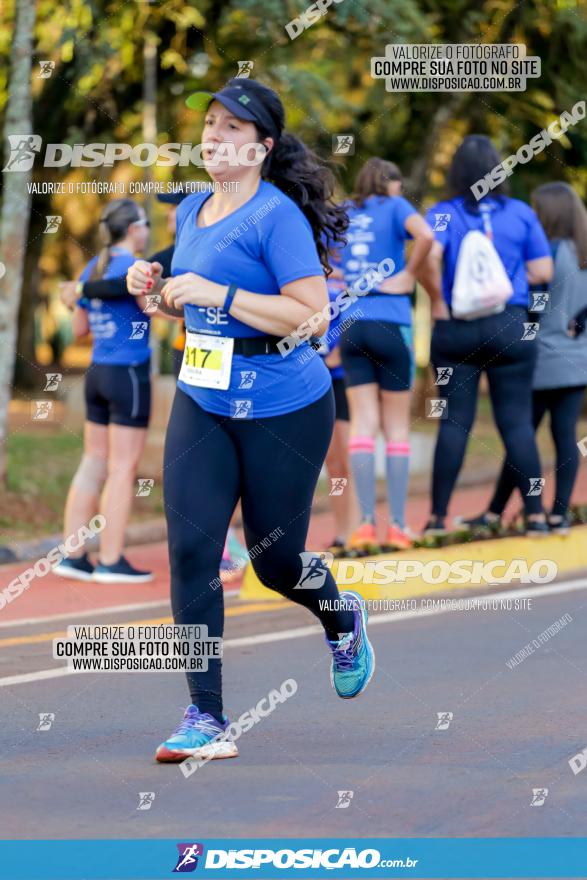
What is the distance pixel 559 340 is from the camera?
32.1ft

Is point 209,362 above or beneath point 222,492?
above

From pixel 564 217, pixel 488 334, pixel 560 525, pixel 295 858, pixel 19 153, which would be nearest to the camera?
pixel 295 858

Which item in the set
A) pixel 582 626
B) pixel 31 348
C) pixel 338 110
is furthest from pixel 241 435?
→ pixel 31 348

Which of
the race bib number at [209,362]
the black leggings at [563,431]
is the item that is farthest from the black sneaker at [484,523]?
the race bib number at [209,362]

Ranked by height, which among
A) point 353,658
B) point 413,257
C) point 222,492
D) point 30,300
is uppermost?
point 413,257

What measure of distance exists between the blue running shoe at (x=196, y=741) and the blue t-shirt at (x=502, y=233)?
4.46 metres

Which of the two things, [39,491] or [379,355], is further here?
[39,491]

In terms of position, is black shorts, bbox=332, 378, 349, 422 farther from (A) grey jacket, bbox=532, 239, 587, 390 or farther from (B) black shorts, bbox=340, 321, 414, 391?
(A) grey jacket, bbox=532, 239, 587, 390

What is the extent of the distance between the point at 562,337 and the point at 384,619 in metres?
2.48

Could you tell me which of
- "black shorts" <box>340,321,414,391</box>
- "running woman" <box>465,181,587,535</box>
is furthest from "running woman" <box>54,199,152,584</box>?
"running woman" <box>465,181,587,535</box>

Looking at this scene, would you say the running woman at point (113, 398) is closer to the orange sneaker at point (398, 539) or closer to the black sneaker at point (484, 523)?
the orange sneaker at point (398, 539)

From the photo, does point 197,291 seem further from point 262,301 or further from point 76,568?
point 76,568

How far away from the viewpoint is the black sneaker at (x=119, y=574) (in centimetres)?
934

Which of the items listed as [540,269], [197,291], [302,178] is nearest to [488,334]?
[540,269]
